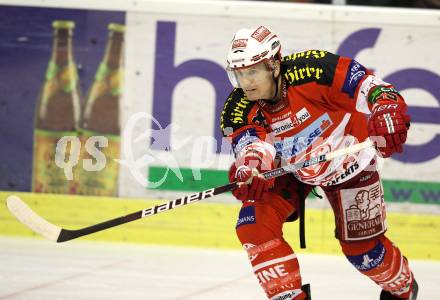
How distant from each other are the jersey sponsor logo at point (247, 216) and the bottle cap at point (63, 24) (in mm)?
2731

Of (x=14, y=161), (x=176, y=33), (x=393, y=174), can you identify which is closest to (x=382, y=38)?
(x=393, y=174)

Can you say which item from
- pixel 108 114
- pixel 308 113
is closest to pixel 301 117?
pixel 308 113

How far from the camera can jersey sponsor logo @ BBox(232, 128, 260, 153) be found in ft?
12.8

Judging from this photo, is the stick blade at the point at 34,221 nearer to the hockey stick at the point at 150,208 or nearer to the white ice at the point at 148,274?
the hockey stick at the point at 150,208

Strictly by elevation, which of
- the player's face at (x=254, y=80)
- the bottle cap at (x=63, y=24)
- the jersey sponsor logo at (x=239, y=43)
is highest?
the jersey sponsor logo at (x=239, y=43)

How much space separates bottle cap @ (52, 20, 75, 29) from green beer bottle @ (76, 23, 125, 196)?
25 cm

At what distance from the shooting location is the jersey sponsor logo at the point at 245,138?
3904 mm

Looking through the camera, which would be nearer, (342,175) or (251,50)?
(251,50)

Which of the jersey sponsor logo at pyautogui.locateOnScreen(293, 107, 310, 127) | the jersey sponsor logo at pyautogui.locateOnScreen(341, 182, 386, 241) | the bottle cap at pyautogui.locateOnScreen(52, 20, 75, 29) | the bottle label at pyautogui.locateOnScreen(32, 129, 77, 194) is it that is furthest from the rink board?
the jersey sponsor logo at pyautogui.locateOnScreen(293, 107, 310, 127)

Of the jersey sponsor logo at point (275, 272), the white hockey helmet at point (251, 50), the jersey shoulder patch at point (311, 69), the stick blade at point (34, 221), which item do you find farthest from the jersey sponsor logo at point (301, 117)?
the stick blade at point (34, 221)

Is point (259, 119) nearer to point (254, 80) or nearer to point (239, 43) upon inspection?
point (254, 80)

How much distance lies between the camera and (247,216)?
156 inches

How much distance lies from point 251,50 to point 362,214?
0.88 meters

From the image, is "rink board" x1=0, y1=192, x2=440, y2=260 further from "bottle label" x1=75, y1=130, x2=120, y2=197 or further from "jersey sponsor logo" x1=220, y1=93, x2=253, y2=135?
"jersey sponsor logo" x1=220, y1=93, x2=253, y2=135
